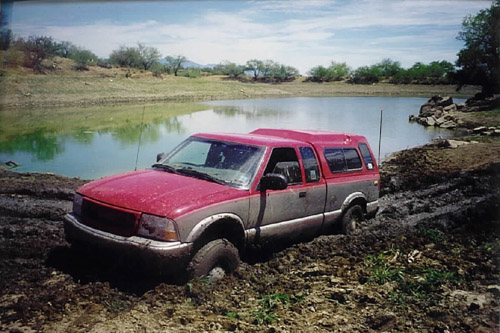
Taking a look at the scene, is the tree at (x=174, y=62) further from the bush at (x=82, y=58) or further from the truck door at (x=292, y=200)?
the truck door at (x=292, y=200)

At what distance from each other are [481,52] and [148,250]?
52724mm

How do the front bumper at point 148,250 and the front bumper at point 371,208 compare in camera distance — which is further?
the front bumper at point 371,208

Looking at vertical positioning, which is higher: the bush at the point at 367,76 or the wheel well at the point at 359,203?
the bush at the point at 367,76

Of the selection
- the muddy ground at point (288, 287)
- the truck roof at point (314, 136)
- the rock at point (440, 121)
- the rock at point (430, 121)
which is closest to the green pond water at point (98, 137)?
the rock at point (430, 121)

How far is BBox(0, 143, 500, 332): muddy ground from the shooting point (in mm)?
3600

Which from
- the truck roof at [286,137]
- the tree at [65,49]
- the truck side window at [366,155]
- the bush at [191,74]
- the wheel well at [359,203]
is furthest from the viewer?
the bush at [191,74]

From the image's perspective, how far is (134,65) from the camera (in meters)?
68.9

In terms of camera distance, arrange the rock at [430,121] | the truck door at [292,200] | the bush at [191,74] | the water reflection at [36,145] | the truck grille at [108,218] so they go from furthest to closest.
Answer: the bush at [191,74] < the rock at [430,121] < the water reflection at [36,145] < the truck door at [292,200] < the truck grille at [108,218]

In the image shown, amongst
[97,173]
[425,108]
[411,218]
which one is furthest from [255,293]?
[425,108]

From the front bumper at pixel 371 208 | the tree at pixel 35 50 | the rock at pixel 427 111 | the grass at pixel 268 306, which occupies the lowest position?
the grass at pixel 268 306

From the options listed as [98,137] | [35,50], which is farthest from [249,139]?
[35,50]

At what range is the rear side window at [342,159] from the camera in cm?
623

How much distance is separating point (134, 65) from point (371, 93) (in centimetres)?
4765

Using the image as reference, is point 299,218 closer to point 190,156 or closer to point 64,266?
point 190,156
